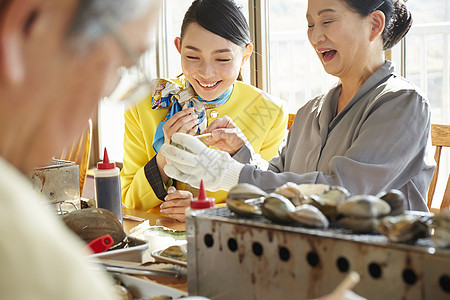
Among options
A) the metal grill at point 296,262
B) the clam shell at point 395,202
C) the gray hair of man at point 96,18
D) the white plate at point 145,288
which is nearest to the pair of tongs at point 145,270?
the white plate at point 145,288

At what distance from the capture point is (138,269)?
1093 millimetres

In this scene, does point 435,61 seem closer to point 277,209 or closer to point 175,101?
point 175,101

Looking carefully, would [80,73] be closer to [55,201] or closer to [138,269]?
[138,269]

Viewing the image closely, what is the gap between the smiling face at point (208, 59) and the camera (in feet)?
7.38

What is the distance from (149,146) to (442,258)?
1.88m

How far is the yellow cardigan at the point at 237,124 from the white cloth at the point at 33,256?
1.93 metres

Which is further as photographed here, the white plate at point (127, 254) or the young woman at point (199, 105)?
the young woman at point (199, 105)

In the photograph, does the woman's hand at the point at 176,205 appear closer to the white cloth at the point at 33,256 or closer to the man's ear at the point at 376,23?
the man's ear at the point at 376,23

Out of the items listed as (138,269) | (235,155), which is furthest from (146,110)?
(138,269)

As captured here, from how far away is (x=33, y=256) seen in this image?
431mm

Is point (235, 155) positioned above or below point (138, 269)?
above

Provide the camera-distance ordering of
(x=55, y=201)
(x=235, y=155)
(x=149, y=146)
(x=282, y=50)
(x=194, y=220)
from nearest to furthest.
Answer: (x=194, y=220), (x=55, y=201), (x=235, y=155), (x=149, y=146), (x=282, y=50)

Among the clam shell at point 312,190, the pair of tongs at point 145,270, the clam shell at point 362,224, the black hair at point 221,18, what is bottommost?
the pair of tongs at point 145,270

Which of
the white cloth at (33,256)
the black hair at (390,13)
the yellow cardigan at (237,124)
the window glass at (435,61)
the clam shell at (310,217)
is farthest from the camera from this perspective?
the window glass at (435,61)
